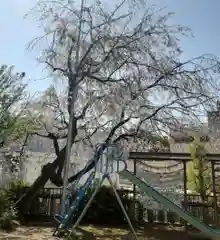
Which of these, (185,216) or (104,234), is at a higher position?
(185,216)

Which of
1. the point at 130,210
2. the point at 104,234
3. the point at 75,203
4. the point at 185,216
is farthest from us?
the point at 130,210

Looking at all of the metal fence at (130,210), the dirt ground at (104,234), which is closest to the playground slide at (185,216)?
the dirt ground at (104,234)

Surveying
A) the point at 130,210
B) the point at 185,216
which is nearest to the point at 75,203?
the point at 185,216

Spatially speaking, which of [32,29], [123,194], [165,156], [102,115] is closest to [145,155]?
[165,156]

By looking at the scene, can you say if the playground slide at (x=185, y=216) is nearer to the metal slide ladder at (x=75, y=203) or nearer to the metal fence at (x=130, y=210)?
the metal slide ladder at (x=75, y=203)

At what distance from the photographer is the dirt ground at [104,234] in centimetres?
728

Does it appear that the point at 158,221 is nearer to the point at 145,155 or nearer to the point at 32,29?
the point at 145,155

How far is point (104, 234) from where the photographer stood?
28.2ft

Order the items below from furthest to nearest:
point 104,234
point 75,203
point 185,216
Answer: point 104,234 < point 75,203 < point 185,216

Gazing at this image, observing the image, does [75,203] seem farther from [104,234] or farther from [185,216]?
[185,216]

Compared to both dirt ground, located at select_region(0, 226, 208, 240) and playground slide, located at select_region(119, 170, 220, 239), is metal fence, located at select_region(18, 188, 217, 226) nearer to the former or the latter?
dirt ground, located at select_region(0, 226, 208, 240)

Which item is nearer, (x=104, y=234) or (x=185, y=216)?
(x=185, y=216)

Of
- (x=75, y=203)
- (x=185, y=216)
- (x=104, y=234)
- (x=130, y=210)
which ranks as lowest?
(x=104, y=234)

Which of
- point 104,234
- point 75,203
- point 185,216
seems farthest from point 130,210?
point 185,216
